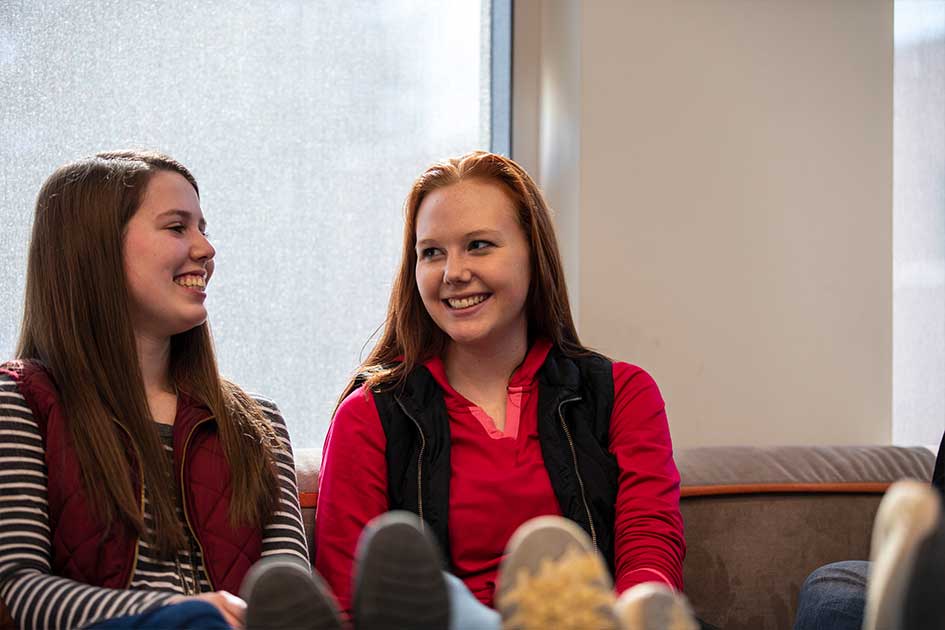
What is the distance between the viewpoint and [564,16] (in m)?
2.57

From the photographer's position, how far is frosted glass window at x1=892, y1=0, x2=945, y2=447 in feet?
9.50

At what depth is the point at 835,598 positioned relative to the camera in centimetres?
174

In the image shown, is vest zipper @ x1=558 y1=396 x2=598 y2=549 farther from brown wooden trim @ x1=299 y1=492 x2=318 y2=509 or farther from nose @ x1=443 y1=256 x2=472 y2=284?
brown wooden trim @ x1=299 y1=492 x2=318 y2=509

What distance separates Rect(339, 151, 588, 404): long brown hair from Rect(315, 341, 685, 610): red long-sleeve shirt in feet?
0.27

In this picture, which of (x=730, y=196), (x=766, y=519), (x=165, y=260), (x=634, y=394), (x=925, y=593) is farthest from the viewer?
(x=730, y=196)

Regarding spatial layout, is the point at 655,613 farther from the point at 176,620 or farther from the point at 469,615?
the point at 176,620

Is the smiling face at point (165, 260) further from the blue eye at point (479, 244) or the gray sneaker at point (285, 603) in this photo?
the gray sneaker at point (285, 603)

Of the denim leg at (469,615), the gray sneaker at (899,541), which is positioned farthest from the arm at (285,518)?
the gray sneaker at (899,541)

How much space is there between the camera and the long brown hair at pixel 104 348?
158cm

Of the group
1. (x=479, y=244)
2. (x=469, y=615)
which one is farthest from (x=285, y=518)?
(x=469, y=615)

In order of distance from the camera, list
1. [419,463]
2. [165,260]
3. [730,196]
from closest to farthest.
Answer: [165,260], [419,463], [730,196]

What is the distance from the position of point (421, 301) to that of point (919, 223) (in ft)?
5.27

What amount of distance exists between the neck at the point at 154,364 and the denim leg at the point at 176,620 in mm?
664

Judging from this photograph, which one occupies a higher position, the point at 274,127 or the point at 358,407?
the point at 274,127
